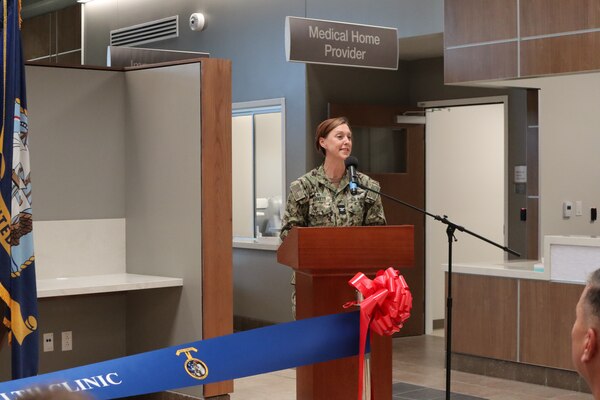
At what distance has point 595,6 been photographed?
6.55 meters

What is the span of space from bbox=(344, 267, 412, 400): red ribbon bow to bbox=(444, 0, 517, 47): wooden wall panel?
411 centimetres

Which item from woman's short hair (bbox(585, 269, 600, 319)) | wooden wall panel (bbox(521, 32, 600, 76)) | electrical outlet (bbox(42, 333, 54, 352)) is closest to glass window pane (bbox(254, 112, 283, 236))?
wooden wall panel (bbox(521, 32, 600, 76))

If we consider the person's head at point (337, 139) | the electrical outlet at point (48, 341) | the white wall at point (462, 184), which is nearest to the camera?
the person's head at point (337, 139)

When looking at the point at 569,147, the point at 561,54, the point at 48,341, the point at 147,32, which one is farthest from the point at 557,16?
the point at 147,32

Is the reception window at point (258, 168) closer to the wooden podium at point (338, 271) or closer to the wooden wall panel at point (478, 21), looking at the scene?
the wooden wall panel at point (478, 21)

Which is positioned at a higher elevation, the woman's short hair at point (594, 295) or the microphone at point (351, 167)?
the microphone at point (351, 167)

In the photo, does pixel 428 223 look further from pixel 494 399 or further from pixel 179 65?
pixel 179 65

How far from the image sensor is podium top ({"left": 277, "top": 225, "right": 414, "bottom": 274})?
4.04 m

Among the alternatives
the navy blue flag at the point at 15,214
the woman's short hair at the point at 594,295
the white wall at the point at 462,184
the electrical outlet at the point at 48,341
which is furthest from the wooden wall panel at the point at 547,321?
the woman's short hair at the point at 594,295

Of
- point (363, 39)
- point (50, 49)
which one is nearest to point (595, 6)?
point (363, 39)

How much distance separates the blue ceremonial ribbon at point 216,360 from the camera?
303cm

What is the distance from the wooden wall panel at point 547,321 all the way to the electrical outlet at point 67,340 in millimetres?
3056

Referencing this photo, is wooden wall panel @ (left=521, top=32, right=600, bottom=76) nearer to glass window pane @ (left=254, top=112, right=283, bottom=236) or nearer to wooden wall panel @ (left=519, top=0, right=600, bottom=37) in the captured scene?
wooden wall panel @ (left=519, top=0, right=600, bottom=37)

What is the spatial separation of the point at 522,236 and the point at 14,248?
15.2 feet
